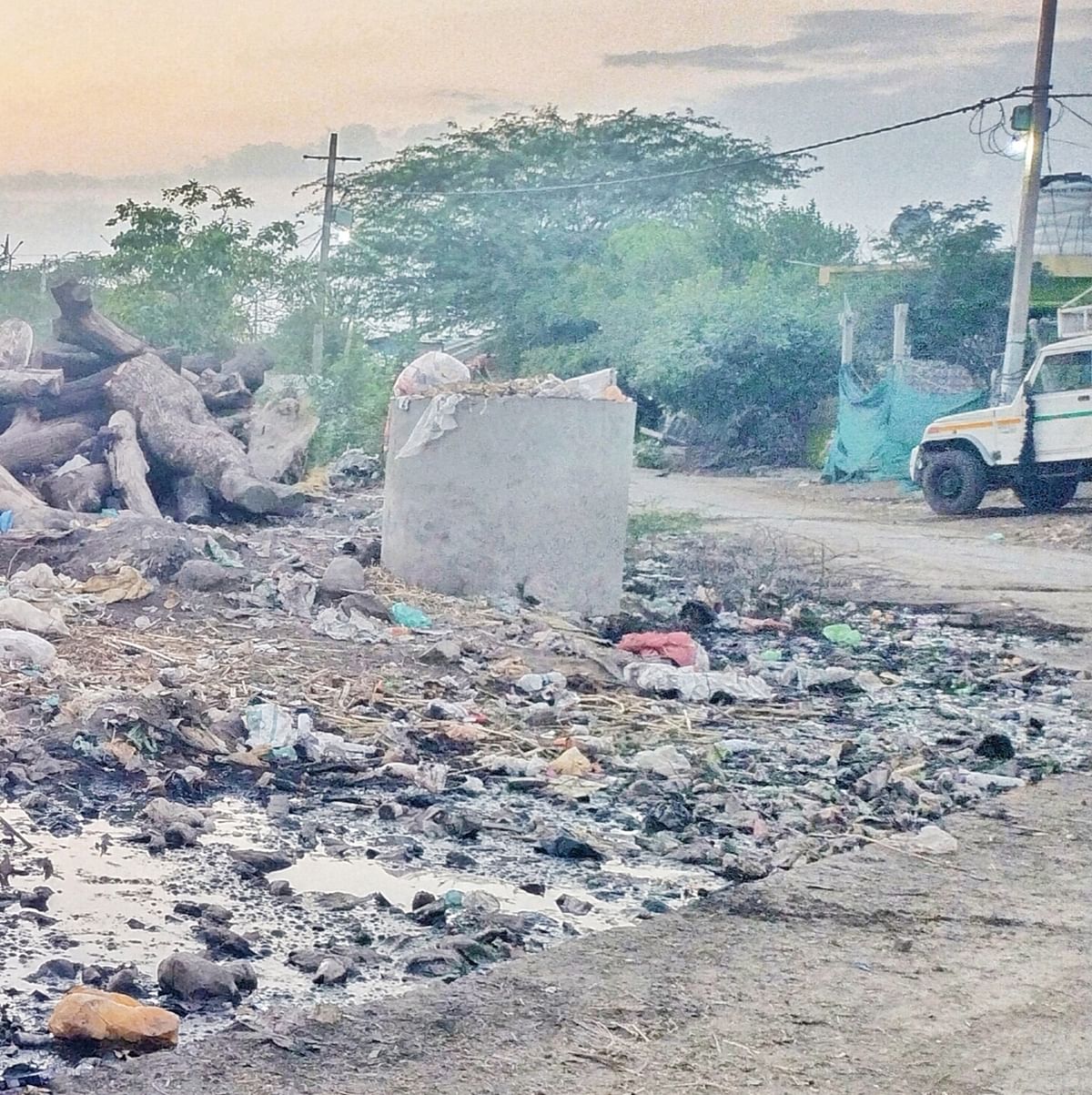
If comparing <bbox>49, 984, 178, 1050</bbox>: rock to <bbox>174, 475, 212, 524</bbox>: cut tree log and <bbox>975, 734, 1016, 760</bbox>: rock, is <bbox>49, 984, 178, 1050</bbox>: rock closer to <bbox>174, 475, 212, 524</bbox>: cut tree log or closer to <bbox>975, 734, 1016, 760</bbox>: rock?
<bbox>975, 734, 1016, 760</bbox>: rock

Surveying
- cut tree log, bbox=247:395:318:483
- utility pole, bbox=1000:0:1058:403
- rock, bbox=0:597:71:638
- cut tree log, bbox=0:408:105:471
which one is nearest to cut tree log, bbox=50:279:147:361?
cut tree log, bbox=0:408:105:471

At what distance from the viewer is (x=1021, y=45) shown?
701 inches

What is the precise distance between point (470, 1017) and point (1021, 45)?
18.1m

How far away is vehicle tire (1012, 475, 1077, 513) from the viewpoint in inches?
561

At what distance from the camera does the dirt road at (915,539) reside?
8.94 metres

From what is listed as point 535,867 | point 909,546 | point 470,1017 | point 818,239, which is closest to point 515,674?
point 535,867

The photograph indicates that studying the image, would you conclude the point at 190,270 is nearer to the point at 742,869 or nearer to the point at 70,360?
the point at 70,360

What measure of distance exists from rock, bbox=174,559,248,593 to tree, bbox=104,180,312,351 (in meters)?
11.9

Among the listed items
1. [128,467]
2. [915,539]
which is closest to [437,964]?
[128,467]

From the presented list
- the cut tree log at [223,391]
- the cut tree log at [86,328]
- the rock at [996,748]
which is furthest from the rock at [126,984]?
the cut tree log at [223,391]

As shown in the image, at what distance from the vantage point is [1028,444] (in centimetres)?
1402

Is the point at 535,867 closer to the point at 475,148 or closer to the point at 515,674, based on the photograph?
the point at 515,674

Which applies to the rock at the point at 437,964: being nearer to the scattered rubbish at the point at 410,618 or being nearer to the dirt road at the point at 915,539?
the scattered rubbish at the point at 410,618

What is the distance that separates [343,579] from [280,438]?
19.1ft
